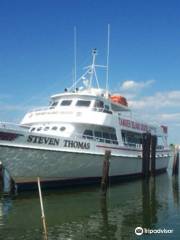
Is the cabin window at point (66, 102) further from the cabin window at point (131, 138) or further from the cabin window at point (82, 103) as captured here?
the cabin window at point (131, 138)

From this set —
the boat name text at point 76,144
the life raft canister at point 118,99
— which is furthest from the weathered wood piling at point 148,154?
the boat name text at point 76,144

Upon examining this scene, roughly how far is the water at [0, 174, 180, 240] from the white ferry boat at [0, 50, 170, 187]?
49.4 inches

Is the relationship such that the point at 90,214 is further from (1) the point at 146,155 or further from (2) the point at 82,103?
(1) the point at 146,155

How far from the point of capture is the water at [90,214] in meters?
14.3

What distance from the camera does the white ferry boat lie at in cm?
2044

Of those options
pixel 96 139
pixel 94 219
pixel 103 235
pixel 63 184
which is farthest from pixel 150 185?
pixel 103 235

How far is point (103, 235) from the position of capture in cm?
1420

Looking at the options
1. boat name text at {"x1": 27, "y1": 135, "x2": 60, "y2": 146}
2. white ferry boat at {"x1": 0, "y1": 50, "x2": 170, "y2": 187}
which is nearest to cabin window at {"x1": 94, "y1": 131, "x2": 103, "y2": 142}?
white ferry boat at {"x1": 0, "y1": 50, "x2": 170, "y2": 187}

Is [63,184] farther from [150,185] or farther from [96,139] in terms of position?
[150,185]

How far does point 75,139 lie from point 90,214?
613cm

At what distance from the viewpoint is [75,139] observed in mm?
22625

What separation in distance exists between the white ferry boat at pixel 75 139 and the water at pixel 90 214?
1.26 m

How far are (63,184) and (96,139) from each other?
3769mm

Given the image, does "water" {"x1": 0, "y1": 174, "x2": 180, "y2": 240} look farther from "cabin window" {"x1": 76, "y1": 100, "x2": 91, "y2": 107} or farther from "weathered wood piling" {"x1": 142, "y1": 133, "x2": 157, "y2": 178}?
"cabin window" {"x1": 76, "y1": 100, "x2": 91, "y2": 107}
